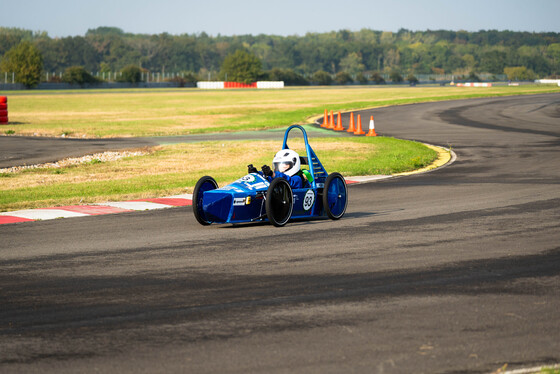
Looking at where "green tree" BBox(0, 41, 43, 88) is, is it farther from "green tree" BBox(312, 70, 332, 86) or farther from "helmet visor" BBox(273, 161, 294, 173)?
"helmet visor" BBox(273, 161, 294, 173)

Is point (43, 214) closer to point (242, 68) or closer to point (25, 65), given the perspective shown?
point (25, 65)

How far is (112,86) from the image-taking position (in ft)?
361

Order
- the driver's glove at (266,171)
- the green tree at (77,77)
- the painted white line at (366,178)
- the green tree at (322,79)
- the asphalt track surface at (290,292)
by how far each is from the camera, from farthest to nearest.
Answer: the green tree at (322,79) < the green tree at (77,77) < the painted white line at (366,178) < the driver's glove at (266,171) < the asphalt track surface at (290,292)

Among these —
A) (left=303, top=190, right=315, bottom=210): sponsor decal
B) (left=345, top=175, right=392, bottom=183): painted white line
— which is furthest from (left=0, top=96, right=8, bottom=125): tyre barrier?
(left=303, top=190, right=315, bottom=210): sponsor decal

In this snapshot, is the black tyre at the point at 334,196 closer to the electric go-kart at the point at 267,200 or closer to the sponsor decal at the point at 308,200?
the electric go-kart at the point at 267,200

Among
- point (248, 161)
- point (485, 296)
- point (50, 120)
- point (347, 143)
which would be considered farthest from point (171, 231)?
point (50, 120)

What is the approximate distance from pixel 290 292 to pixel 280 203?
13.7 ft

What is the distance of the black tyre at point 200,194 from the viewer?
11.9m

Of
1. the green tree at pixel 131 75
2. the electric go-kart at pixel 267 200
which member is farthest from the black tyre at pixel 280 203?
A: the green tree at pixel 131 75

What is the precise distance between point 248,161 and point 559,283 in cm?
1620

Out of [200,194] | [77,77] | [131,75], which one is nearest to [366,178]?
[200,194]

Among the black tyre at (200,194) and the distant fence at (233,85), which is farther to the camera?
the distant fence at (233,85)

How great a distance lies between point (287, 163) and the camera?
1216 centimetres

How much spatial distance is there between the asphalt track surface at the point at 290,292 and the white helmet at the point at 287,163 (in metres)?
0.96
